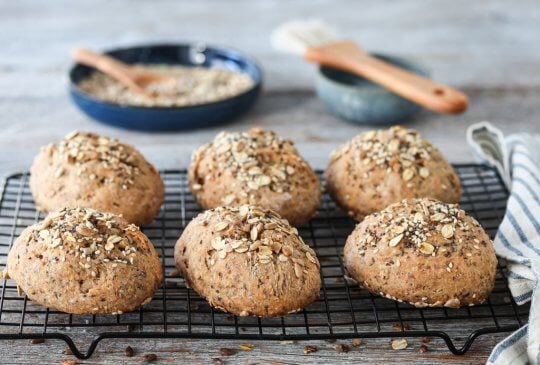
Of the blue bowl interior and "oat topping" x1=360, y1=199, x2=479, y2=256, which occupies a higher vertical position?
"oat topping" x1=360, y1=199, x2=479, y2=256

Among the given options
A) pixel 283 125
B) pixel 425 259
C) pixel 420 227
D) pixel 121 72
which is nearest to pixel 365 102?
pixel 283 125

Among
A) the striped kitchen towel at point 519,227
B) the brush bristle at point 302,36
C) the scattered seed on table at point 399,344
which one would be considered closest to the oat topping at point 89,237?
the scattered seed on table at point 399,344

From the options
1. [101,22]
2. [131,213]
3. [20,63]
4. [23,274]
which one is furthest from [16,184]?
[101,22]

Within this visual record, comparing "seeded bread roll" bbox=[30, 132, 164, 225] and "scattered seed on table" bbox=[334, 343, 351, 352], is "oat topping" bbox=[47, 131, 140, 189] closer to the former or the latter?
"seeded bread roll" bbox=[30, 132, 164, 225]

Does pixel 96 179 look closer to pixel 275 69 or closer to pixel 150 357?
pixel 150 357

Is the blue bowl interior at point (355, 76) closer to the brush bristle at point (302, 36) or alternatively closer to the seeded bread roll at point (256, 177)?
the brush bristle at point (302, 36)

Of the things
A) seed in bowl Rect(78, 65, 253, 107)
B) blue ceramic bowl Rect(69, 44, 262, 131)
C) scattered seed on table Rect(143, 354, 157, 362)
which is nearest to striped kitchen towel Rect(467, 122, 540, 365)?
scattered seed on table Rect(143, 354, 157, 362)
